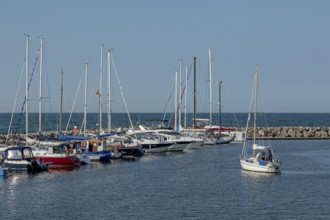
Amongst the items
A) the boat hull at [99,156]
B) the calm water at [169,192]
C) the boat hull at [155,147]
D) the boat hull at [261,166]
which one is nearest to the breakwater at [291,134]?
the boat hull at [155,147]

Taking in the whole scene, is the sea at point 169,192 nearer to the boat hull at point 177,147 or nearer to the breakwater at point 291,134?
the boat hull at point 177,147

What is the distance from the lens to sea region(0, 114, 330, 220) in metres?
40.5

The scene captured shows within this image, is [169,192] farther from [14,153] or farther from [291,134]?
[291,134]

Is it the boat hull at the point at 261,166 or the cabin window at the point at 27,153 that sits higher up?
the cabin window at the point at 27,153

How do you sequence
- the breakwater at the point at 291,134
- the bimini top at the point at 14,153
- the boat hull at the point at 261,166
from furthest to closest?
the breakwater at the point at 291,134
the bimini top at the point at 14,153
the boat hull at the point at 261,166

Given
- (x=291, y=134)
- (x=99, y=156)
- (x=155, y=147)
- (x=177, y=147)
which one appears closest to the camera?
(x=99, y=156)

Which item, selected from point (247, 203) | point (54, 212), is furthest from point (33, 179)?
point (247, 203)

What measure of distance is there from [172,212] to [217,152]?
1791 inches

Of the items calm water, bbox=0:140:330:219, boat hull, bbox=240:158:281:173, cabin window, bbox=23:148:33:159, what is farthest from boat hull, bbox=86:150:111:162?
boat hull, bbox=240:158:281:173

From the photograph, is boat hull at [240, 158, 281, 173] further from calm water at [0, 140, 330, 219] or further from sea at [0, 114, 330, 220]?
calm water at [0, 140, 330, 219]

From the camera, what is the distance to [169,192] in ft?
159

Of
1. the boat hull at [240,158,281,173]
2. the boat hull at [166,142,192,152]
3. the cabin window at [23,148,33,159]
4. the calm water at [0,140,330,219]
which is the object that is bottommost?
the calm water at [0,140,330,219]

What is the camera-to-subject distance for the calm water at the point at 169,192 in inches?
1592

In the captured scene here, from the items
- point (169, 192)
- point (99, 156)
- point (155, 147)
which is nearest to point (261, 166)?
point (169, 192)
